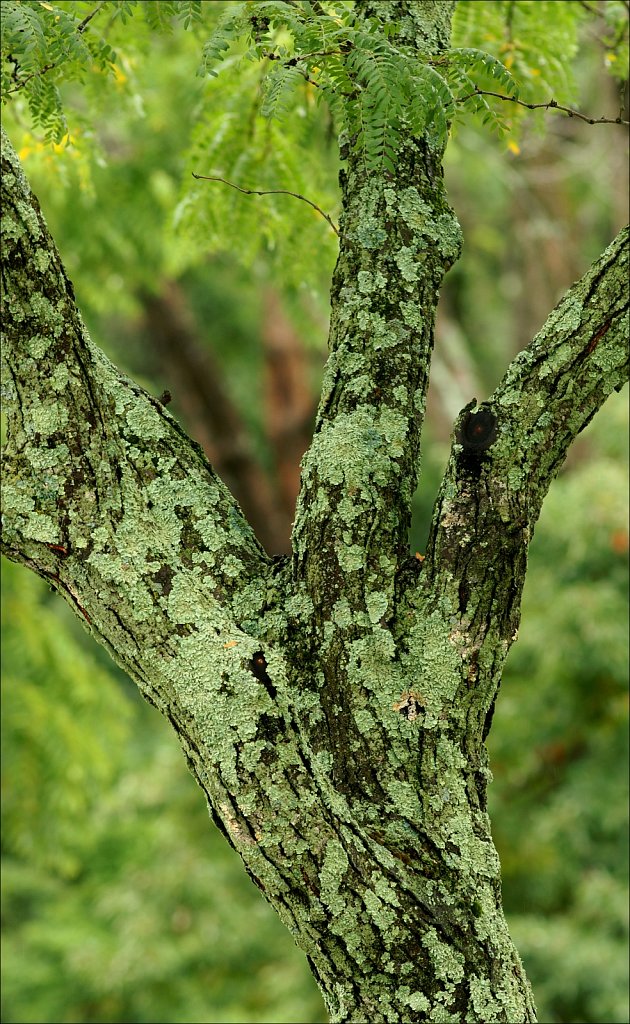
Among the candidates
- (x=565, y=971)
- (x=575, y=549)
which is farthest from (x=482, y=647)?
(x=565, y=971)

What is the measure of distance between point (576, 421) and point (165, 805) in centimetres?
496

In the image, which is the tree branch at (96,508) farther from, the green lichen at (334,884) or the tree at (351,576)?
the green lichen at (334,884)

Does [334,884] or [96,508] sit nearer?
[334,884]

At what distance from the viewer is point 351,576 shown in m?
1.72

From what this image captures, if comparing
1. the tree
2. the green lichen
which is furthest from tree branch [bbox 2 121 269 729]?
the green lichen

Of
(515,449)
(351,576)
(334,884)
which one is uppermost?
(515,449)

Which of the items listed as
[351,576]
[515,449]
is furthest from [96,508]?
[515,449]

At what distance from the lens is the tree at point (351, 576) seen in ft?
5.36

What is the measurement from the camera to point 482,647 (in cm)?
169

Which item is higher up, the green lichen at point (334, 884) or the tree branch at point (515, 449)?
the tree branch at point (515, 449)

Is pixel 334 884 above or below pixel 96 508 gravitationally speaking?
below

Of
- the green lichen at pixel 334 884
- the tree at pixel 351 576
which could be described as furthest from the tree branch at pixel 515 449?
the green lichen at pixel 334 884

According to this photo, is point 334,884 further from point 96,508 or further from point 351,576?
point 96,508

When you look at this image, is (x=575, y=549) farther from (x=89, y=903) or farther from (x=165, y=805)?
(x=89, y=903)
